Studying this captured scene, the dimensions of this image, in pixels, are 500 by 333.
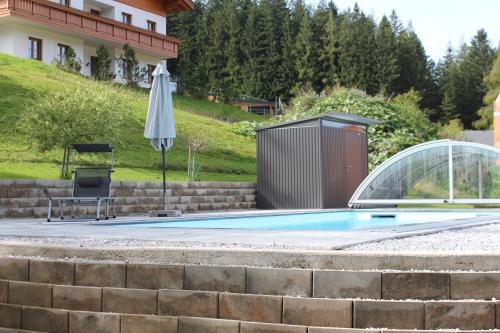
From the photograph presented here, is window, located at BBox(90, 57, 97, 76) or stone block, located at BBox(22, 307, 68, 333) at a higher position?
window, located at BBox(90, 57, 97, 76)

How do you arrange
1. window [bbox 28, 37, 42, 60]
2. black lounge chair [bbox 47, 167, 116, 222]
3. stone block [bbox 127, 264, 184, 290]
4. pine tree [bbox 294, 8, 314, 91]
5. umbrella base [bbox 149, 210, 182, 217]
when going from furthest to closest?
pine tree [bbox 294, 8, 314, 91], window [bbox 28, 37, 42, 60], umbrella base [bbox 149, 210, 182, 217], black lounge chair [bbox 47, 167, 116, 222], stone block [bbox 127, 264, 184, 290]

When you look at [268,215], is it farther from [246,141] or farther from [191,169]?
[246,141]

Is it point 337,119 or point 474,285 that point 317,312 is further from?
point 337,119

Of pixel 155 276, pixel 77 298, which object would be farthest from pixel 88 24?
pixel 155 276

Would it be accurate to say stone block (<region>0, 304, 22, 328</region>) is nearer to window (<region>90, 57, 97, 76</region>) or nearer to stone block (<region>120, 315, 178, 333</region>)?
stone block (<region>120, 315, 178, 333</region>)

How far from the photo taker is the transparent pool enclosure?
1377cm

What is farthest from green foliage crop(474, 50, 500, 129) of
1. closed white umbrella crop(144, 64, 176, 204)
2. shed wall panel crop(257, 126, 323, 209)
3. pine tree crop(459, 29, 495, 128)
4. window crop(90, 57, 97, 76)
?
closed white umbrella crop(144, 64, 176, 204)

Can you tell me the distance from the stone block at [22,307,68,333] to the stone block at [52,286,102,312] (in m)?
0.06

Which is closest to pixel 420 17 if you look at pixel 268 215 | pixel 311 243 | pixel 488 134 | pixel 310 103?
pixel 488 134

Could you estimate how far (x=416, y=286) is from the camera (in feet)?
12.9

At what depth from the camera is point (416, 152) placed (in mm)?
14406

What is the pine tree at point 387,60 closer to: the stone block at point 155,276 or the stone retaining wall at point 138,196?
the stone retaining wall at point 138,196

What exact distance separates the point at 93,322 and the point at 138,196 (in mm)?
7479

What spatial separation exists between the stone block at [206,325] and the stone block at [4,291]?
166cm
